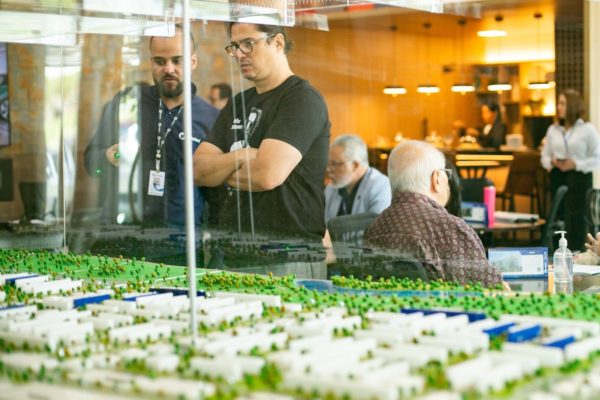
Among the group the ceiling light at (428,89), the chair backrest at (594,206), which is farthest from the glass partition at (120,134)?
the ceiling light at (428,89)

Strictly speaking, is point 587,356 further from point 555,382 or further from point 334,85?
point 334,85

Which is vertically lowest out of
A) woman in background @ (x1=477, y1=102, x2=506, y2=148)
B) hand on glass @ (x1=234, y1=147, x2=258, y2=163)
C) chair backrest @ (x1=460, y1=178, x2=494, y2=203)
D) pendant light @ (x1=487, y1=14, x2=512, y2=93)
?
chair backrest @ (x1=460, y1=178, x2=494, y2=203)

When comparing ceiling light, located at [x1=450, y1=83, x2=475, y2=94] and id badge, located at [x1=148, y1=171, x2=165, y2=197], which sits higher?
ceiling light, located at [x1=450, y1=83, x2=475, y2=94]

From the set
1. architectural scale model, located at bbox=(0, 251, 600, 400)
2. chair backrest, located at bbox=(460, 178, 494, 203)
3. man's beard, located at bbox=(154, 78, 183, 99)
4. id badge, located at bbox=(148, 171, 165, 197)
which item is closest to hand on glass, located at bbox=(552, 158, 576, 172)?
chair backrest, located at bbox=(460, 178, 494, 203)

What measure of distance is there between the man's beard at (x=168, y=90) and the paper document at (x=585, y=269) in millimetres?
2637

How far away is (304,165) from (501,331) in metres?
3.42

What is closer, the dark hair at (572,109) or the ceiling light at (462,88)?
the dark hair at (572,109)

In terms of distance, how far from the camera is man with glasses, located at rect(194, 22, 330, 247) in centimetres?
645

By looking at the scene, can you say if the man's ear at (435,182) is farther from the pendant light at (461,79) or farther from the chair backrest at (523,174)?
the pendant light at (461,79)

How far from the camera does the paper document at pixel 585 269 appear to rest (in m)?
5.23

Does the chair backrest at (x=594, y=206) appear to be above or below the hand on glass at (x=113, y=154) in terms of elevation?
below

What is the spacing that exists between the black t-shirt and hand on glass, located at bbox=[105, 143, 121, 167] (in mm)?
763

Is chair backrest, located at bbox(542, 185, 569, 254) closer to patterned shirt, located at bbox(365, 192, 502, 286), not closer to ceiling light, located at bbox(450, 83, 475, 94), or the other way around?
patterned shirt, located at bbox(365, 192, 502, 286)

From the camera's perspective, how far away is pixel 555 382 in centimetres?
257
